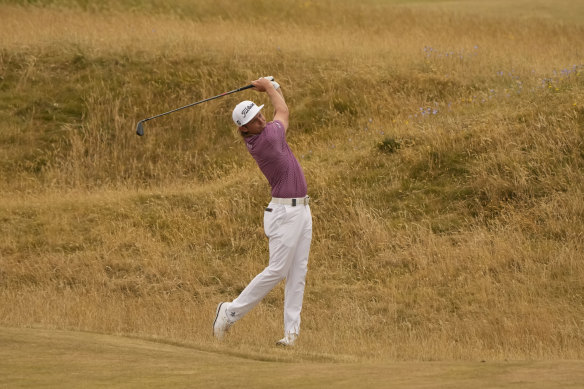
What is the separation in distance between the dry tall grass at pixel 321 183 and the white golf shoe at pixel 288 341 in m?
0.25

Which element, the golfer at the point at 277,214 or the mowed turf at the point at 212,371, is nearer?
the mowed turf at the point at 212,371

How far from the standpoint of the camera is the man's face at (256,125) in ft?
26.8

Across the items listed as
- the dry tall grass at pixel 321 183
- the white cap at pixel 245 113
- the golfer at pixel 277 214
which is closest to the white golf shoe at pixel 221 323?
the golfer at pixel 277 214

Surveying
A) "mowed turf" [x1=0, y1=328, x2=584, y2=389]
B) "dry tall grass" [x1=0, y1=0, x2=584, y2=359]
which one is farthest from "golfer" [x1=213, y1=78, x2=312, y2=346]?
"mowed turf" [x1=0, y1=328, x2=584, y2=389]

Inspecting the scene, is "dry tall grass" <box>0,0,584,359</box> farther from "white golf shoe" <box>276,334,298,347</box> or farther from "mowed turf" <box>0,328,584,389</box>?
"mowed turf" <box>0,328,584,389</box>

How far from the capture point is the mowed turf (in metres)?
5.14

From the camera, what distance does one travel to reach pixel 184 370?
5711 millimetres

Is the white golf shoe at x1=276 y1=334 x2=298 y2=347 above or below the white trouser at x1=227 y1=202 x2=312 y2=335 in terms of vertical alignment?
below

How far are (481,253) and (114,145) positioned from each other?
899 cm

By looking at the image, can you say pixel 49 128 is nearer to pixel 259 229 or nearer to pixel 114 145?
pixel 114 145

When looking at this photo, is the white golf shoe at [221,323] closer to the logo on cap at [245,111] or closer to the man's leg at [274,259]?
the man's leg at [274,259]

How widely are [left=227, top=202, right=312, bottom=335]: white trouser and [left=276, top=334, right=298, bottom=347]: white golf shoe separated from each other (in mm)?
58

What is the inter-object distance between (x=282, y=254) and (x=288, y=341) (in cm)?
81

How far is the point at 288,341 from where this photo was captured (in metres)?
8.19
